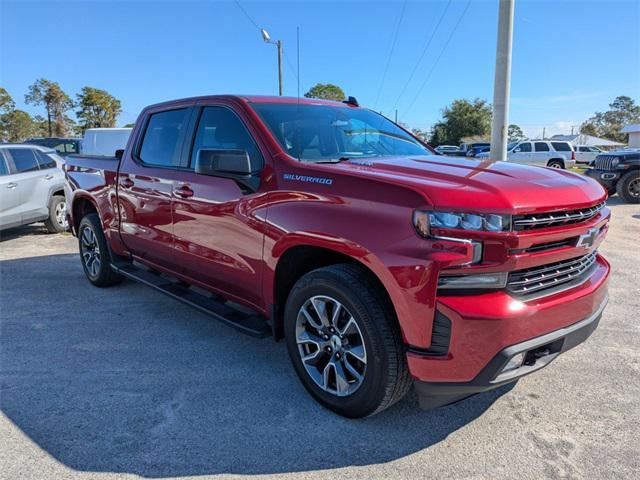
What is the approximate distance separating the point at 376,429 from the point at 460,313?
985 mm

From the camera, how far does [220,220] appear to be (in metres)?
3.48

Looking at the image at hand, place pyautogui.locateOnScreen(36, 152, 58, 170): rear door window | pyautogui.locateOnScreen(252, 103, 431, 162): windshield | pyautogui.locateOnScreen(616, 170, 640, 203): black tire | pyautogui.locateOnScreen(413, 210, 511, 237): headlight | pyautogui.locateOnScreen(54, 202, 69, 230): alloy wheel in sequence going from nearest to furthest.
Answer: pyautogui.locateOnScreen(413, 210, 511, 237): headlight, pyautogui.locateOnScreen(252, 103, 431, 162): windshield, pyautogui.locateOnScreen(36, 152, 58, 170): rear door window, pyautogui.locateOnScreen(54, 202, 69, 230): alloy wheel, pyautogui.locateOnScreen(616, 170, 640, 203): black tire

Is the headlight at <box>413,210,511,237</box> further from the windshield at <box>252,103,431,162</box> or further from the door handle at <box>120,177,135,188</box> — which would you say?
the door handle at <box>120,177,135,188</box>

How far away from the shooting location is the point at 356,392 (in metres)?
2.74

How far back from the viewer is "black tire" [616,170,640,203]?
40.7ft

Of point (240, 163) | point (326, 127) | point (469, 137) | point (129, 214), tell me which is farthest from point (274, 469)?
point (469, 137)

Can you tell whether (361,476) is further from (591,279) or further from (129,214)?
(129,214)

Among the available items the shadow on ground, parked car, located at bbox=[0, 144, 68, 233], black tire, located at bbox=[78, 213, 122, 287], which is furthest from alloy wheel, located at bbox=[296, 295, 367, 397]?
parked car, located at bbox=[0, 144, 68, 233]

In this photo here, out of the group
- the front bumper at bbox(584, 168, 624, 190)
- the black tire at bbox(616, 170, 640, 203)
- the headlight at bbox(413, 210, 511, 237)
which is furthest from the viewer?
the front bumper at bbox(584, 168, 624, 190)

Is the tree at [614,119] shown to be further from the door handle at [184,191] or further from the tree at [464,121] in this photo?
the door handle at [184,191]

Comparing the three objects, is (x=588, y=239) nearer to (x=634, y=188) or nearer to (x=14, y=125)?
(x=634, y=188)

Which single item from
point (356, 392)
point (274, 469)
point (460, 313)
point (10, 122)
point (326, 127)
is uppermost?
point (10, 122)

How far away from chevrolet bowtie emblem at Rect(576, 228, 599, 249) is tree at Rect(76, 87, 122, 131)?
57911mm

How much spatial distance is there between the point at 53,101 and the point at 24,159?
176 feet
